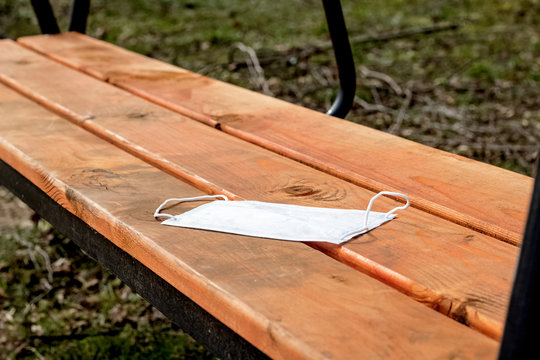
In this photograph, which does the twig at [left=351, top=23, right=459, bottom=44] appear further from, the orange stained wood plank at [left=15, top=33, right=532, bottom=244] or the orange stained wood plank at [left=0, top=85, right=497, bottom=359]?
the orange stained wood plank at [left=0, top=85, right=497, bottom=359]

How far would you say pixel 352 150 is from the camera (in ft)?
3.86

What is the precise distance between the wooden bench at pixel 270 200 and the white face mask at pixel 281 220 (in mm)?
15

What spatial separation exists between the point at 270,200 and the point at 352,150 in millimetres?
266

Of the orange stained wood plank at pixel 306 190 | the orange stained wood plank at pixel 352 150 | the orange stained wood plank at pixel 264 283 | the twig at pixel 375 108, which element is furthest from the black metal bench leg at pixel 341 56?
the twig at pixel 375 108

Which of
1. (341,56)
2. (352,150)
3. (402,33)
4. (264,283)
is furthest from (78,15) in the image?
(402,33)

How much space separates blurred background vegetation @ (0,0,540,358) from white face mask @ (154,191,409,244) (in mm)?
902

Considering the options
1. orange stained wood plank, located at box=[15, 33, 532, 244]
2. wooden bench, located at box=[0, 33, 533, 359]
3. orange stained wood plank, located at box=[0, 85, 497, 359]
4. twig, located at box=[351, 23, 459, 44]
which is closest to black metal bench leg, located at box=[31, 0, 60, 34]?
orange stained wood plank, located at box=[15, 33, 532, 244]

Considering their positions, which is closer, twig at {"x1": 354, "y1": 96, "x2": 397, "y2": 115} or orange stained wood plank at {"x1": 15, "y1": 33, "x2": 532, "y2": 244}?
orange stained wood plank at {"x1": 15, "y1": 33, "x2": 532, "y2": 244}

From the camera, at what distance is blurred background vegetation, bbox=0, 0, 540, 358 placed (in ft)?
6.04

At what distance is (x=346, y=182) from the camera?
105 centimetres

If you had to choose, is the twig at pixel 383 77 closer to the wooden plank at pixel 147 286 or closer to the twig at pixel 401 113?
the twig at pixel 401 113

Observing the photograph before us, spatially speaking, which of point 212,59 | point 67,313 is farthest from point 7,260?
point 212,59

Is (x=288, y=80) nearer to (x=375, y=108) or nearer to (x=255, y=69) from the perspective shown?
(x=255, y=69)

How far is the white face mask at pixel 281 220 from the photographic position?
842 millimetres
